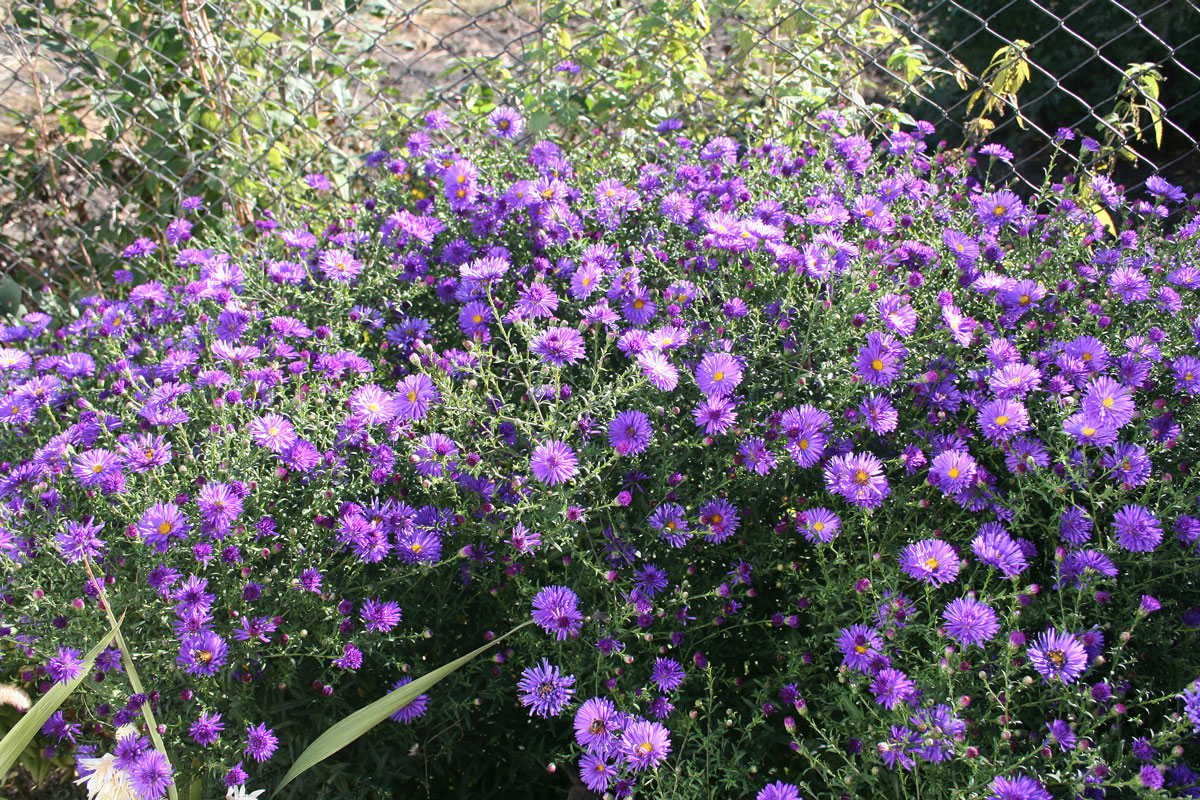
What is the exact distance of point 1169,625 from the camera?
1521mm

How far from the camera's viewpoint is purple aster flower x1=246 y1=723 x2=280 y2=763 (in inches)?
58.2

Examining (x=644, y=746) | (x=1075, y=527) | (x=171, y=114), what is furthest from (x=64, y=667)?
(x=171, y=114)

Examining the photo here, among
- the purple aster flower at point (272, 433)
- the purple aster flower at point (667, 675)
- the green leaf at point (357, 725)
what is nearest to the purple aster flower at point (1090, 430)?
the purple aster flower at point (667, 675)

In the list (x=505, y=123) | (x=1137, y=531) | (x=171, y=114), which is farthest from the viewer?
(x=171, y=114)

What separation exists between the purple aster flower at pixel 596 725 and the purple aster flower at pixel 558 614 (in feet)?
0.39

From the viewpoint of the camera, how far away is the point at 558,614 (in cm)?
150

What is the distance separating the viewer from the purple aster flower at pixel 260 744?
1.48m

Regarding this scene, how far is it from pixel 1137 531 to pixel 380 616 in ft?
4.05

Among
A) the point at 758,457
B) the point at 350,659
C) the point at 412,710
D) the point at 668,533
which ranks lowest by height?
the point at 412,710

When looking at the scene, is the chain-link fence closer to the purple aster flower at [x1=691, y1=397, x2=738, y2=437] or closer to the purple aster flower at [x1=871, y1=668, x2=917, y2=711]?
the purple aster flower at [x1=691, y1=397, x2=738, y2=437]

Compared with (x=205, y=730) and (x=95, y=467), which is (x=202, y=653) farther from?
(x=95, y=467)

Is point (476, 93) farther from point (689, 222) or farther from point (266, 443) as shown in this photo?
point (266, 443)

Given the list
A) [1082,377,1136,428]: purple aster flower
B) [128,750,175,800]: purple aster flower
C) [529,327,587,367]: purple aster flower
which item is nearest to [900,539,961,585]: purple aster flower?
A: [1082,377,1136,428]: purple aster flower

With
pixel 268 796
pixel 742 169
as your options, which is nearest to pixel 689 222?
pixel 742 169
